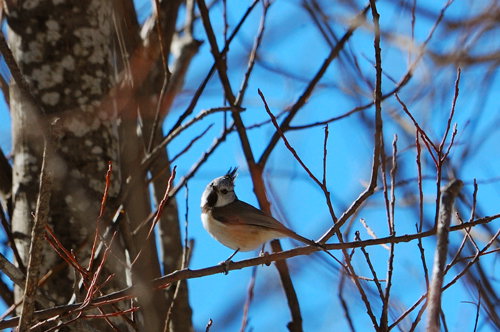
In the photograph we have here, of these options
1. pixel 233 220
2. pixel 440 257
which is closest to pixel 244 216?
pixel 233 220

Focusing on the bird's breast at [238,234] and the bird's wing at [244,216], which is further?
the bird's breast at [238,234]

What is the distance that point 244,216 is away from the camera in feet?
11.5

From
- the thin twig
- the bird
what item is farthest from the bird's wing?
the thin twig

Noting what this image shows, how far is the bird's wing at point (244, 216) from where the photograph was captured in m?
3.25

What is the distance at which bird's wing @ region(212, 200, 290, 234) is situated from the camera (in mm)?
3254

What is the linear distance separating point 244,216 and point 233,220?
3.0 inches

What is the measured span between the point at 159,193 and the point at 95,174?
1077mm

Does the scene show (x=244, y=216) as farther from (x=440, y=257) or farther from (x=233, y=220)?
(x=440, y=257)

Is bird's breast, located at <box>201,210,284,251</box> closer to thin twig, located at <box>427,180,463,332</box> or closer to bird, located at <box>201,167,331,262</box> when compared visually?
bird, located at <box>201,167,331,262</box>

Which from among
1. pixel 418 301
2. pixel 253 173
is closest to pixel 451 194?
pixel 418 301

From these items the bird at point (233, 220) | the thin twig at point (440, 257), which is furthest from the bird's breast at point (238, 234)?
the thin twig at point (440, 257)

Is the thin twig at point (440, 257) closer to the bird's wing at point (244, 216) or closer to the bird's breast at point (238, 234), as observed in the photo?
the bird's wing at point (244, 216)

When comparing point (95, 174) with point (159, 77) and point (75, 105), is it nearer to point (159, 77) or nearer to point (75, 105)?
point (75, 105)

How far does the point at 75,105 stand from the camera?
323cm
